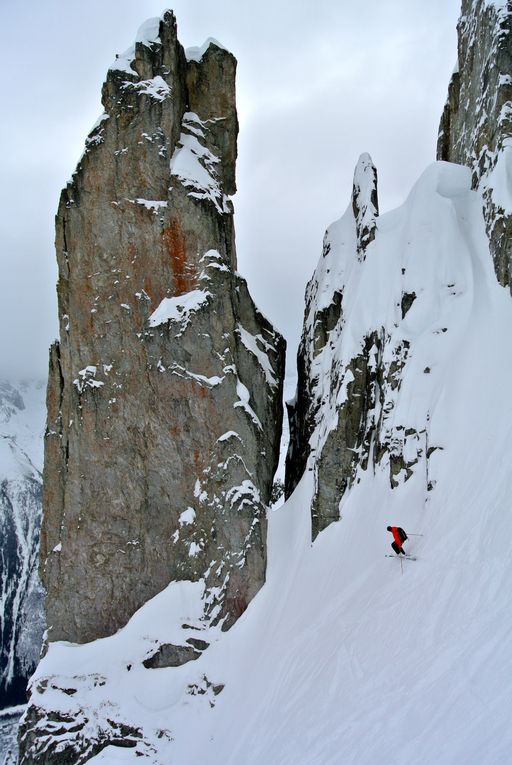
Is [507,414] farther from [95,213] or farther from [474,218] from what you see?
[95,213]

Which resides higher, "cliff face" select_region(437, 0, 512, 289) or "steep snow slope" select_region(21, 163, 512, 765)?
"cliff face" select_region(437, 0, 512, 289)

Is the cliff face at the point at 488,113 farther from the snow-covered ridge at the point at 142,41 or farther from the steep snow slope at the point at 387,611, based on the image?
the snow-covered ridge at the point at 142,41

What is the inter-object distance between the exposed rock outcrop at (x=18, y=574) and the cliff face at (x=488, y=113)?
313 ft

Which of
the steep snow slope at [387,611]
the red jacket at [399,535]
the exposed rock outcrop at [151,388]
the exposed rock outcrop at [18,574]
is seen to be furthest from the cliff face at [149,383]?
the exposed rock outcrop at [18,574]

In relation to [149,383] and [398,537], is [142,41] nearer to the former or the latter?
[149,383]

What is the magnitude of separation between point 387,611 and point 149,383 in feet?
57.8

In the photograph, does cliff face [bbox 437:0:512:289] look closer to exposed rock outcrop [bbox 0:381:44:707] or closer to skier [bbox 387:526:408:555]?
skier [bbox 387:526:408:555]

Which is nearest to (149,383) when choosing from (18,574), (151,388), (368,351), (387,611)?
(151,388)

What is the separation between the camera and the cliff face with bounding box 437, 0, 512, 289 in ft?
83.6

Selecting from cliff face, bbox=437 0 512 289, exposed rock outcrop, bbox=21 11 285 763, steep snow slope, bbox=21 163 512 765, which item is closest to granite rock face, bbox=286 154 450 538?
steep snow slope, bbox=21 163 512 765

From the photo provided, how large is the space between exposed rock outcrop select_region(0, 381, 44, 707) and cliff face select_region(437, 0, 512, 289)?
313ft

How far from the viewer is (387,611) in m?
18.5

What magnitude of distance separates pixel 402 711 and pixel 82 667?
1922 centimetres

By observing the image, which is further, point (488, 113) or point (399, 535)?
point (488, 113)
